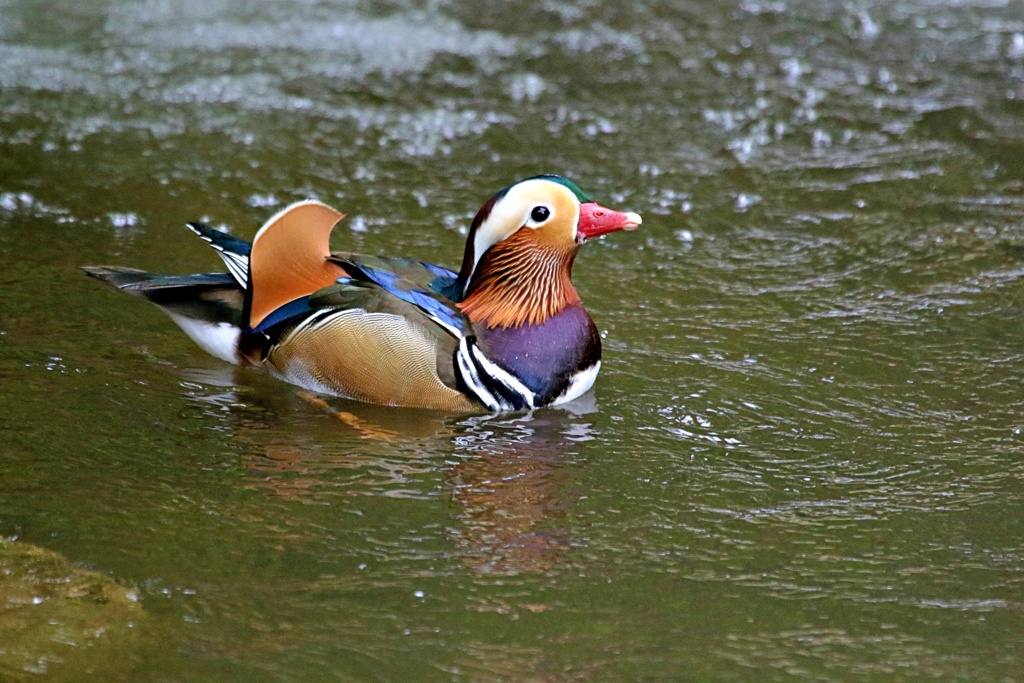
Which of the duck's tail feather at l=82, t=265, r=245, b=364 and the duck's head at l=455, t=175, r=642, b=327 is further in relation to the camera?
the duck's tail feather at l=82, t=265, r=245, b=364

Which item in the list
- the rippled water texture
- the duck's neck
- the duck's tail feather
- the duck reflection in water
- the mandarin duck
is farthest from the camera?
the duck's tail feather

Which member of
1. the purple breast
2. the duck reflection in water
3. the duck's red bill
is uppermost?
the duck's red bill

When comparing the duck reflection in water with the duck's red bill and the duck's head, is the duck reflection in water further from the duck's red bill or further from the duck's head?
the duck's red bill

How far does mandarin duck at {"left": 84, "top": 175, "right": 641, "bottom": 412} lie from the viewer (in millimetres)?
4895

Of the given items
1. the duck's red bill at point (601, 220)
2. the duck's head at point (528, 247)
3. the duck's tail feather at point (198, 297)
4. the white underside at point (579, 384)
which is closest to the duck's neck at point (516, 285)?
the duck's head at point (528, 247)

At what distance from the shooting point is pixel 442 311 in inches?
195

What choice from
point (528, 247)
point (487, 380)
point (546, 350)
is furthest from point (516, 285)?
point (487, 380)

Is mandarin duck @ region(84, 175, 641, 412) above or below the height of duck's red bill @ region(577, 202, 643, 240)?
below

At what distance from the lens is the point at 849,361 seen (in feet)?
17.6

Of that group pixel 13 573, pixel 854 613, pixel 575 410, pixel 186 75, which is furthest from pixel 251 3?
pixel 854 613

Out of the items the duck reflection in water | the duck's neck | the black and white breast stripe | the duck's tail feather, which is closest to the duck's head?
the duck's neck

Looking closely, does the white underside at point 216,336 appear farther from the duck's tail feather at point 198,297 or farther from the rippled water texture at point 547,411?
the rippled water texture at point 547,411

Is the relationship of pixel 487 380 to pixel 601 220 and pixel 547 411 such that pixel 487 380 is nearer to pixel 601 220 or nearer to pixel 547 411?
pixel 547 411

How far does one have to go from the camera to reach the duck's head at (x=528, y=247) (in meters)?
4.95
